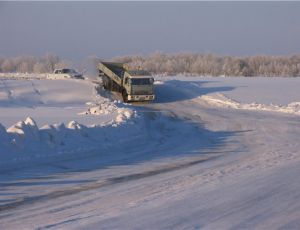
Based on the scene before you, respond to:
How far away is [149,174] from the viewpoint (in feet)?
48.0

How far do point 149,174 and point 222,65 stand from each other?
114772mm

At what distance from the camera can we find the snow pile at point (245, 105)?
3958 cm

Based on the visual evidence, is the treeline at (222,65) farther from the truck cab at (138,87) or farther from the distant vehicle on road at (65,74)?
the truck cab at (138,87)

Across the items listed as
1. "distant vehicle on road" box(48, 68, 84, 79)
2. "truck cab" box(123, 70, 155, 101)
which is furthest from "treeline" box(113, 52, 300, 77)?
"truck cab" box(123, 70, 155, 101)

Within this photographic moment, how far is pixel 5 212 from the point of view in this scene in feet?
33.2

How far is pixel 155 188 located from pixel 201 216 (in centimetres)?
274

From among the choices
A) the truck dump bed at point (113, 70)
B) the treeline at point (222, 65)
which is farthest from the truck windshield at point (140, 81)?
the treeline at point (222, 65)

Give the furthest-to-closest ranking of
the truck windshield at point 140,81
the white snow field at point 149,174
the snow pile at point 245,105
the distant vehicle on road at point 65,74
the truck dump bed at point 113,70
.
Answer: the distant vehicle on road at point 65,74 → the truck dump bed at point 113,70 → the truck windshield at point 140,81 → the snow pile at point 245,105 → the white snow field at point 149,174

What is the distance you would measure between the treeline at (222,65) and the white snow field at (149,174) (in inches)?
3685

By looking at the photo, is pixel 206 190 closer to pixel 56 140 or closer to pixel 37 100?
pixel 56 140

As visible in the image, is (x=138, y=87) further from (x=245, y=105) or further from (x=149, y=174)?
(x=149, y=174)

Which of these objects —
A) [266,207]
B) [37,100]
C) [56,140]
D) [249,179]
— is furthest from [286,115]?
[266,207]

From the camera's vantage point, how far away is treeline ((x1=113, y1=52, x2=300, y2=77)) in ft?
406

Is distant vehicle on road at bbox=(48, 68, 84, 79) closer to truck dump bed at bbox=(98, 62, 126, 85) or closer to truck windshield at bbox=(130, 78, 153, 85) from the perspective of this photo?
truck dump bed at bbox=(98, 62, 126, 85)
